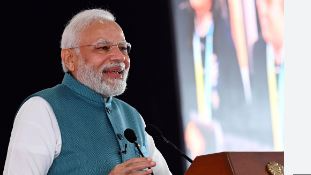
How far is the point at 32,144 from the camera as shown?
1.54 meters

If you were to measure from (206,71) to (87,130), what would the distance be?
7.02 ft

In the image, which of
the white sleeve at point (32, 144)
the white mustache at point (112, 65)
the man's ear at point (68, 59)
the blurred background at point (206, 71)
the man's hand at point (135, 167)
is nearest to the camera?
the man's hand at point (135, 167)

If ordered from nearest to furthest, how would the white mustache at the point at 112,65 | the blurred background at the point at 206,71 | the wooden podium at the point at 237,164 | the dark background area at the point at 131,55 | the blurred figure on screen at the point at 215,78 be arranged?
the wooden podium at the point at 237,164 → the white mustache at the point at 112,65 → the dark background area at the point at 131,55 → the blurred background at the point at 206,71 → the blurred figure on screen at the point at 215,78

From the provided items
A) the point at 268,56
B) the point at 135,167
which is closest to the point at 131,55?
the point at 268,56

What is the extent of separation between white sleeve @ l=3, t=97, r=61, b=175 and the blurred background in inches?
77.6

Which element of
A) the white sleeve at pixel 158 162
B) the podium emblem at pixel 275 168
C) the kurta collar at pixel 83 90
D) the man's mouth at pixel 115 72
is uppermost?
the man's mouth at pixel 115 72

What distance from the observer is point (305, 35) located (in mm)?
236

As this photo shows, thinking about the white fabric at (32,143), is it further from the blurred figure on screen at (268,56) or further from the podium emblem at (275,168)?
the blurred figure on screen at (268,56)

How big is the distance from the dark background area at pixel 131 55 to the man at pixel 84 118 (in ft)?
4.42

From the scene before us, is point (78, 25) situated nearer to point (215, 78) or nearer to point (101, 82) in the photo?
point (101, 82)

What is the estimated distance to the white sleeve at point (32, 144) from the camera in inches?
60.0

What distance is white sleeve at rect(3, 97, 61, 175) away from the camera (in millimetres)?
1524

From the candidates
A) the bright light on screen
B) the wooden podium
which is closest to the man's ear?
the wooden podium

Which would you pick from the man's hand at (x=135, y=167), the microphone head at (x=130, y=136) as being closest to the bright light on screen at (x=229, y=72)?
the microphone head at (x=130, y=136)
